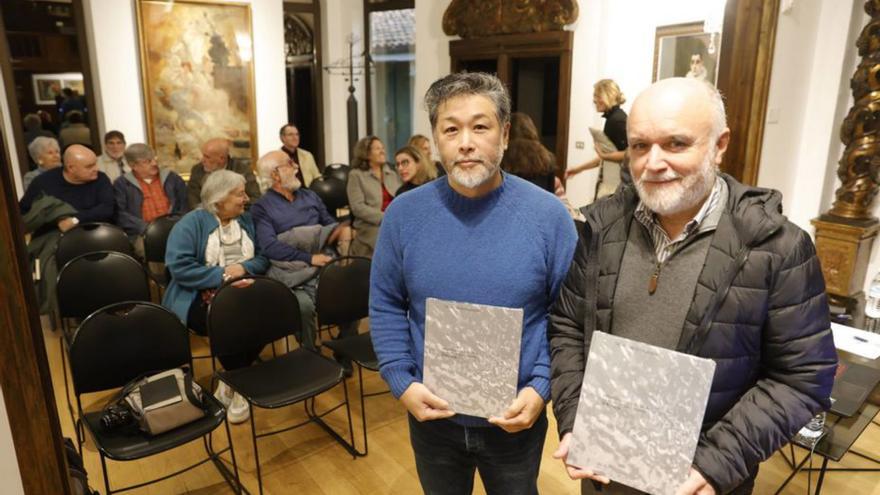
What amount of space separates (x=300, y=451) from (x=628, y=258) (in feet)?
7.38

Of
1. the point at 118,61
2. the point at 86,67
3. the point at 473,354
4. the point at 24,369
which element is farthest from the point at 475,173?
the point at 86,67

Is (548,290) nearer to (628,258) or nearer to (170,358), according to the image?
(628,258)

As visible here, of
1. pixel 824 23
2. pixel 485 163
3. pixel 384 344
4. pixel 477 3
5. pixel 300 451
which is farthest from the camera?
pixel 477 3

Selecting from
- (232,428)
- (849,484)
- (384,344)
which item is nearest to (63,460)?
(384,344)

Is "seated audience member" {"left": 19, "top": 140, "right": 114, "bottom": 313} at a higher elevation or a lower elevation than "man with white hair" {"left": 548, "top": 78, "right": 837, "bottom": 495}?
lower

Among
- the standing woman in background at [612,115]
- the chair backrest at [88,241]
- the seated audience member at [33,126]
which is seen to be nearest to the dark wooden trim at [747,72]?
the standing woman in background at [612,115]

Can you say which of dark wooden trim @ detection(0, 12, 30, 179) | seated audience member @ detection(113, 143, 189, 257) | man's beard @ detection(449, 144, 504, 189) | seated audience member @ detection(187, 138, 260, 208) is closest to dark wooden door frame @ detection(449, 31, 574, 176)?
seated audience member @ detection(187, 138, 260, 208)

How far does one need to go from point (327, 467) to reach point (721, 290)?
2231 millimetres

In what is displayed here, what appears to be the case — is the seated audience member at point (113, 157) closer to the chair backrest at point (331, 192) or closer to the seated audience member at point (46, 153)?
the seated audience member at point (46, 153)

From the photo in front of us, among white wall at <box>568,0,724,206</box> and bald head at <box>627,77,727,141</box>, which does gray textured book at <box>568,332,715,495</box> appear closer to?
bald head at <box>627,77,727,141</box>

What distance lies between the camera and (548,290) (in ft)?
4.90

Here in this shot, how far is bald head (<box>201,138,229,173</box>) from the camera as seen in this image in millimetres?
5047

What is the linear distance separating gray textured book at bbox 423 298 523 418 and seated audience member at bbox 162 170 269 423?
6.06 ft

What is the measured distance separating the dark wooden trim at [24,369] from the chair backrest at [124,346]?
1370 millimetres
